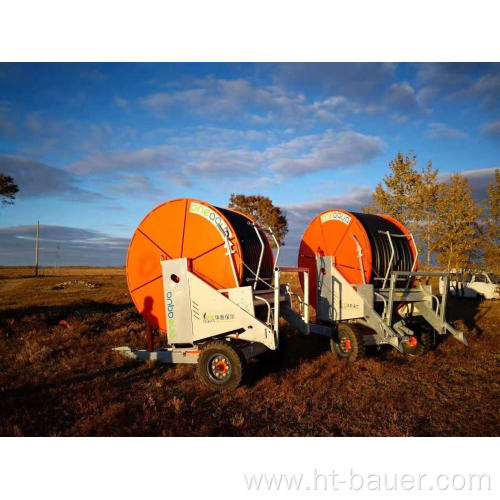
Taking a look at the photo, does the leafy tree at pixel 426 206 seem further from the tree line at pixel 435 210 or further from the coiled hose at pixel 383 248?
the coiled hose at pixel 383 248

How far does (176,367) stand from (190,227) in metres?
2.97

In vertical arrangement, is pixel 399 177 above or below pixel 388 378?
above

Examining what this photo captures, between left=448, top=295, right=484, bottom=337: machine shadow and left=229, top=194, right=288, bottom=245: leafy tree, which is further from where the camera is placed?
left=229, top=194, right=288, bottom=245: leafy tree

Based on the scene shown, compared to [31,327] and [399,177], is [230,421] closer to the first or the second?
[31,327]

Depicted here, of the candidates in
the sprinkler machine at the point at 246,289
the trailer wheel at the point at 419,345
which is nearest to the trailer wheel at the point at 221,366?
the sprinkler machine at the point at 246,289

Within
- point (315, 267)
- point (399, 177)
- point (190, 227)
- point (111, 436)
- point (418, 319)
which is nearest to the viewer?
point (111, 436)

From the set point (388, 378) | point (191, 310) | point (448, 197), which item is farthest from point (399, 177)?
point (191, 310)

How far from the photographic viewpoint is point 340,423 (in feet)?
16.4

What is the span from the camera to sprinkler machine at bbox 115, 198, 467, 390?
251 inches

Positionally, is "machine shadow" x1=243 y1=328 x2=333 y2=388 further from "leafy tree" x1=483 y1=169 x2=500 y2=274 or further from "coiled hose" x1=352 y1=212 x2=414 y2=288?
"leafy tree" x1=483 y1=169 x2=500 y2=274

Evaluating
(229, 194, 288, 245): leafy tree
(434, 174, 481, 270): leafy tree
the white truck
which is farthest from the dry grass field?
(229, 194, 288, 245): leafy tree

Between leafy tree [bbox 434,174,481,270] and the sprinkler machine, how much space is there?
1752 cm

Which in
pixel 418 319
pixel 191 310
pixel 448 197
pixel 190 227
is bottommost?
pixel 418 319

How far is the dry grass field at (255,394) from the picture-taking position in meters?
4.85
